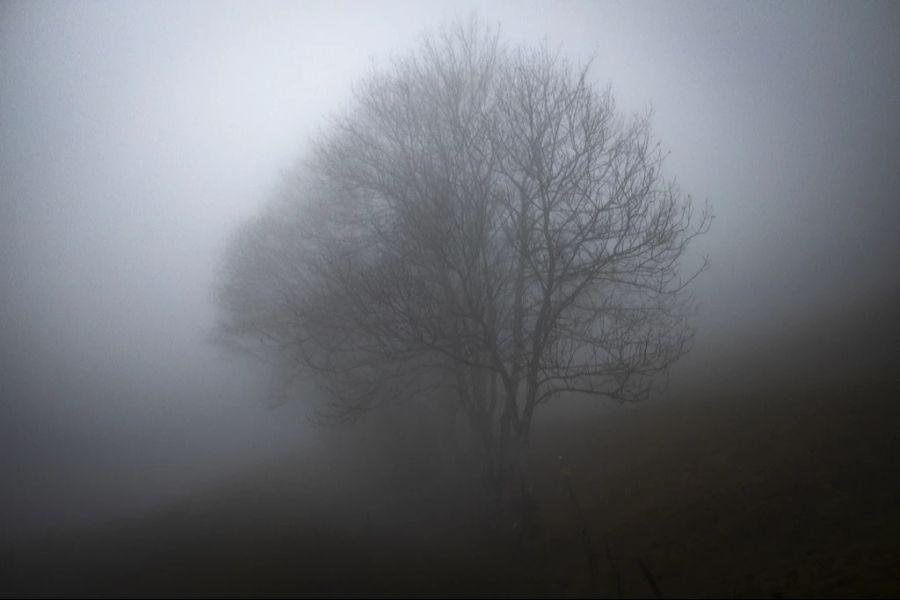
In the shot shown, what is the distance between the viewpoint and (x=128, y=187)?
11350 centimetres

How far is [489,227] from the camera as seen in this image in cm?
1285

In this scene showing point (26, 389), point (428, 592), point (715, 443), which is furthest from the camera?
point (26, 389)

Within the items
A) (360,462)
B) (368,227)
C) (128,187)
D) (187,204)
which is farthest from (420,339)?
(128,187)

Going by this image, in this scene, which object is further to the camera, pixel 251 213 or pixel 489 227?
pixel 251 213

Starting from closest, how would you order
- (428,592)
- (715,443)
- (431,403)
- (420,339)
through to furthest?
1. (428,592)
2. (420,339)
3. (715,443)
4. (431,403)

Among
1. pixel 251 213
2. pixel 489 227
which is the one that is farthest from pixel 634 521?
pixel 251 213

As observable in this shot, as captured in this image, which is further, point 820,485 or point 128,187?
point 128,187

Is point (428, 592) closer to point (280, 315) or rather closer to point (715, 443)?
point (715, 443)

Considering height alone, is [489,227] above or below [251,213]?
below

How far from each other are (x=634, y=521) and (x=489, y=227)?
7.35 meters

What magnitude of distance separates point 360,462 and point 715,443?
1213cm

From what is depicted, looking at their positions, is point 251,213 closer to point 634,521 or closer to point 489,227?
point 489,227

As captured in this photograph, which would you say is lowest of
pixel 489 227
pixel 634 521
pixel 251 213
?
pixel 634 521

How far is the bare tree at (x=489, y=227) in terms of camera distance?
1173 centimetres
